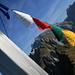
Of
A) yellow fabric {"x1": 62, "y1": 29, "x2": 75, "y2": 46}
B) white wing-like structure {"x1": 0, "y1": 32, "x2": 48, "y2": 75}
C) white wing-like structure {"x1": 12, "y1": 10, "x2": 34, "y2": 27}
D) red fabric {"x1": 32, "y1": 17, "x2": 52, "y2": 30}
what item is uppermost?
white wing-like structure {"x1": 12, "y1": 10, "x2": 34, "y2": 27}

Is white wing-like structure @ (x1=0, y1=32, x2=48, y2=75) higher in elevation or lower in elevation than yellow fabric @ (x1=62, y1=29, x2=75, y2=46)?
lower

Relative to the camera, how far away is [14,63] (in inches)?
90.6

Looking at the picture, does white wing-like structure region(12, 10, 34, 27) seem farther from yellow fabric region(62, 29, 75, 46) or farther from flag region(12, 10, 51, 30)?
yellow fabric region(62, 29, 75, 46)

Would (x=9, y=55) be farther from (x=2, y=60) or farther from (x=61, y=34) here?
(x=61, y=34)

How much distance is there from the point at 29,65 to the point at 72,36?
325cm

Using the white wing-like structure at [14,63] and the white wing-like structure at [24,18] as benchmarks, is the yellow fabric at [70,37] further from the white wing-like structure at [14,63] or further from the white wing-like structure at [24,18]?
the white wing-like structure at [14,63]

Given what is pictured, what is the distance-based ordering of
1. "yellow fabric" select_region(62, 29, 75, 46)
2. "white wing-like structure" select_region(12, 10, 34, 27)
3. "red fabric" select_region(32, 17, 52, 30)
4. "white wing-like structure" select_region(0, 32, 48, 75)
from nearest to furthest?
"white wing-like structure" select_region(0, 32, 48, 75) → "yellow fabric" select_region(62, 29, 75, 46) → "white wing-like structure" select_region(12, 10, 34, 27) → "red fabric" select_region(32, 17, 52, 30)

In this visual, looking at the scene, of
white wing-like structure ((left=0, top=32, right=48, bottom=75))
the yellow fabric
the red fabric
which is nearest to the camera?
white wing-like structure ((left=0, top=32, right=48, bottom=75))

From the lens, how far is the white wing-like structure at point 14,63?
2293mm

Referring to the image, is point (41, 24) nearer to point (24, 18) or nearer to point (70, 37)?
point (24, 18)

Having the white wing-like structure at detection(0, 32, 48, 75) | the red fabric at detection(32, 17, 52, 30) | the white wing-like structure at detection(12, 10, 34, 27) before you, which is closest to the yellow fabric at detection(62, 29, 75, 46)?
the red fabric at detection(32, 17, 52, 30)

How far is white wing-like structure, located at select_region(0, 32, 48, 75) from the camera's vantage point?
2.29 m

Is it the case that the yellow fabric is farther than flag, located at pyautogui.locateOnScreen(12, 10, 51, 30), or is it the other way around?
flag, located at pyautogui.locateOnScreen(12, 10, 51, 30)

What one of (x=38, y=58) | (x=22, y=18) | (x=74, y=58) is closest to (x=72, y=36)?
(x=22, y=18)
